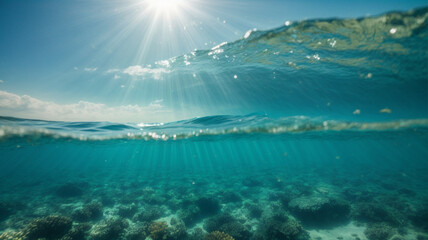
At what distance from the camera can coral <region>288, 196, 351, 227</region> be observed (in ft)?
38.7

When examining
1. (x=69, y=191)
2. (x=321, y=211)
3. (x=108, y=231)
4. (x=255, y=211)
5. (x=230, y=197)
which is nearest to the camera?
(x=108, y=231)

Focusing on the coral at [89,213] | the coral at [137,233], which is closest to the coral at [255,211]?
the coral at [137,233]

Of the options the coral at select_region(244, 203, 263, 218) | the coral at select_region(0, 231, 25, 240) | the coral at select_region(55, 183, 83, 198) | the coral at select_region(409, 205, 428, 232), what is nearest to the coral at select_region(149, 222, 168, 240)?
the coral at select_region(244, 203, 263, 218)

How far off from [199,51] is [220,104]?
1023 centimetres

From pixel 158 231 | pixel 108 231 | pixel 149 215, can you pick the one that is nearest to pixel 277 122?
pixel 158 231

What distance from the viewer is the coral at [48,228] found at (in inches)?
381

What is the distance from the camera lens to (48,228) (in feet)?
32.6

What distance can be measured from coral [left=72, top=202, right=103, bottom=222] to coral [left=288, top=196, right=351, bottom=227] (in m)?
15.7

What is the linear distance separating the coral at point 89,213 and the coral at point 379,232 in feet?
63.8

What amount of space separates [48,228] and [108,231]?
3.35 meters

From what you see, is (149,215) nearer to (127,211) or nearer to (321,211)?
(127,211)

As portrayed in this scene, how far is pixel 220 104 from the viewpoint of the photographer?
68.1 feet

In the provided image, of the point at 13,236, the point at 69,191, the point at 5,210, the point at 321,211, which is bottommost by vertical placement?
the point at 69,191

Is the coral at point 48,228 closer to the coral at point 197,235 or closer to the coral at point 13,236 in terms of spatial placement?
the coral at point 13,236
